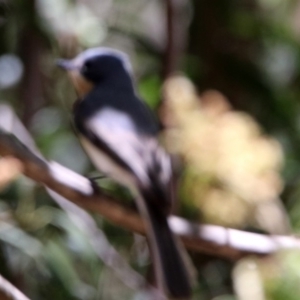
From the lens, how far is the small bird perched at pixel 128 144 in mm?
1229

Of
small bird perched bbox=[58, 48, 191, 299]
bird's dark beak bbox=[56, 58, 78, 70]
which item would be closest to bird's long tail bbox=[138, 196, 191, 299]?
small bird perched bbox=[58, 48, 191, 299]

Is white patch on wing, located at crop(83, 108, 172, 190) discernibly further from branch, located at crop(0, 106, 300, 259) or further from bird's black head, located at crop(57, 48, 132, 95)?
bird's black head, located at crop(57, 48, 132, 95)

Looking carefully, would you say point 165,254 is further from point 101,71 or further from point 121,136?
point 101,71

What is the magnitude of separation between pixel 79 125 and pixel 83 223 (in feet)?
0.96

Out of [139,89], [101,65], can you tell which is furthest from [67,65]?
[139,89]

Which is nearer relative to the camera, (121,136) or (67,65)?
(121,136)

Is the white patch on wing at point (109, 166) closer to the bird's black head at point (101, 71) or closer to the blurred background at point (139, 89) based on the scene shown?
the blurred background at point (139, 89)

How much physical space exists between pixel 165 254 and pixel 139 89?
0.78 m

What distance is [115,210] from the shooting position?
122cm

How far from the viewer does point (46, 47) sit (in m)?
2.04

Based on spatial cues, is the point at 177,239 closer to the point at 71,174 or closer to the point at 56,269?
the point at 71,174

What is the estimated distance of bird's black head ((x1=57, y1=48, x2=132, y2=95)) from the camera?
1.85 meters

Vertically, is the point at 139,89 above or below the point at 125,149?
below

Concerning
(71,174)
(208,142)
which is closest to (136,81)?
(71,174)
